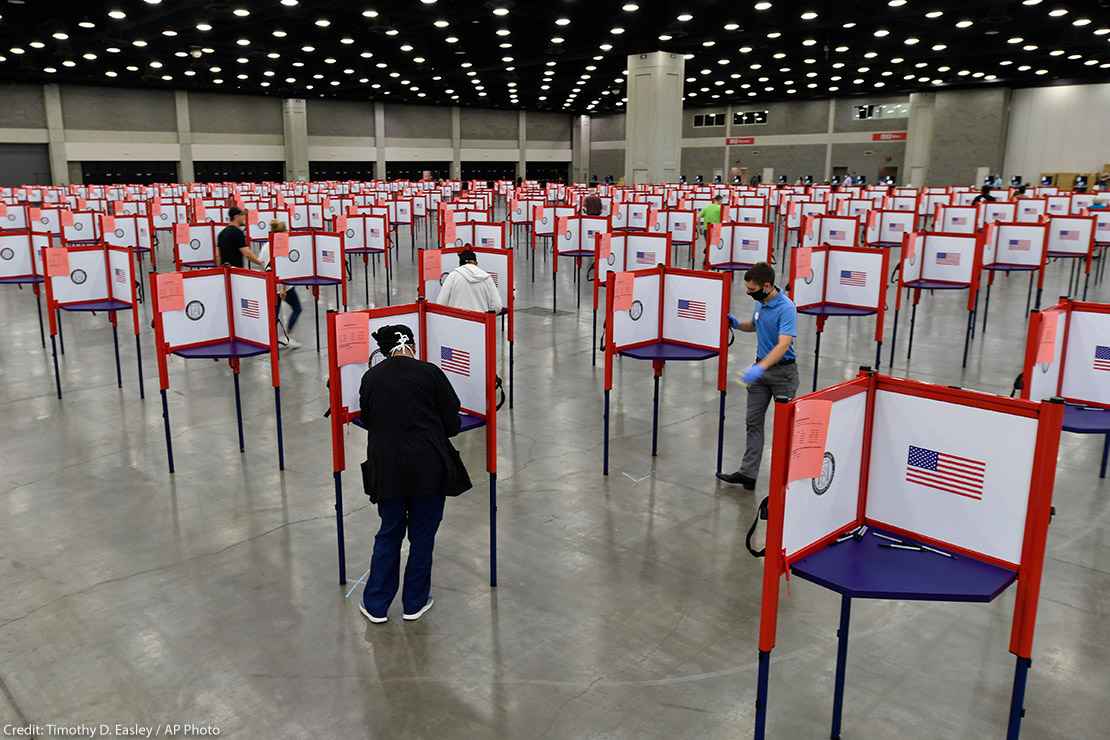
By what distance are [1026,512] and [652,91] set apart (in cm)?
3025

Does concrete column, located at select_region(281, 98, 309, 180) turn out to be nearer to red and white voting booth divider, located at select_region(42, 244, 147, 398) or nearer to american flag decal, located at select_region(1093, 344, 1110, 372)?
red and white voting booth divider, located at select_region(42, 244, 147, 398)

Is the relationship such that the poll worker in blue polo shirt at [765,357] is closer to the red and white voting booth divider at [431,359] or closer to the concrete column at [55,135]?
the red and white voting booth divider at [431,359]

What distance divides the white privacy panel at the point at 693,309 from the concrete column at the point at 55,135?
141ft

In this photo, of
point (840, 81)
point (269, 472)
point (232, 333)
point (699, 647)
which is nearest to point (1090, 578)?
point (699, 647)

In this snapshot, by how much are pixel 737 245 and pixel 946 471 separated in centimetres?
1109

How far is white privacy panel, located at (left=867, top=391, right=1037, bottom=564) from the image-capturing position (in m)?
3.27

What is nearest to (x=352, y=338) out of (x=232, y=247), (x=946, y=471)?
(x=946, y=471)

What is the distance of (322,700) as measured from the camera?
4.25 metres

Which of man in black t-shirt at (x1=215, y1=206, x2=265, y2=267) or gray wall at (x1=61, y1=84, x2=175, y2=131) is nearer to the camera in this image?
man in black t-shirt at (x1=215, y1=206, x2=265, y2=267)

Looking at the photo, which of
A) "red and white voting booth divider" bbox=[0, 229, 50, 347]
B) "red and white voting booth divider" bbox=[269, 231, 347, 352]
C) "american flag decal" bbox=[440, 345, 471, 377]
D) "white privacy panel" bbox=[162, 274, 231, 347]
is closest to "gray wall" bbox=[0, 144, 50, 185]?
"red and white voting booth divider" bbox=[0, 229, 50, 347]

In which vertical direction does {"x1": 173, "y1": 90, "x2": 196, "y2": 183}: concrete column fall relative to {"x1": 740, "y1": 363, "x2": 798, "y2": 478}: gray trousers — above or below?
above

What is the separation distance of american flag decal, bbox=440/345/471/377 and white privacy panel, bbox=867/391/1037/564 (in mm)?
2772

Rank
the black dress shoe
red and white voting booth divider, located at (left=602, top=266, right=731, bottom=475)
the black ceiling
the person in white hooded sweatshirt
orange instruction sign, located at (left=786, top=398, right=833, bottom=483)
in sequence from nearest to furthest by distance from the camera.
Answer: orange instruction sign, located at (left=786, top=398, right=833, bottom=483) → the black dress shoe → red and white voting booth divider, located at (left=602, top=266, right=731, bottom=475) → the person in white hooded sweatshirt → the black ceiling

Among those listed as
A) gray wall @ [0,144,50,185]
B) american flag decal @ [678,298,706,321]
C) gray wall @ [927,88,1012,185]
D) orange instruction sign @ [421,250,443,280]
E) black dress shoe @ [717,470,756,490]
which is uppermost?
gray wall @ [927,88,1012,185]
